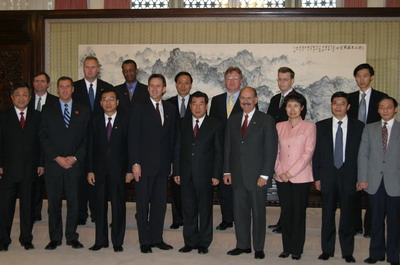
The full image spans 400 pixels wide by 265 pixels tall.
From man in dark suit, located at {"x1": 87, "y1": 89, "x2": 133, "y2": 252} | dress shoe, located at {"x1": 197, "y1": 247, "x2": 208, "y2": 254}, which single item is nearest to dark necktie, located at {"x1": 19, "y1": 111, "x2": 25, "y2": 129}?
man in dark suit, located at {"x1": 87, "y1": 89, "x2": 133, "y2": 252}

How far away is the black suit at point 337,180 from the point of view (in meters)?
4.52

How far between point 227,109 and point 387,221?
1867 mm

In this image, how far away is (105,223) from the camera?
486 cm

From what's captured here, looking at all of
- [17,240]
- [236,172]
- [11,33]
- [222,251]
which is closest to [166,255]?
[222,251]

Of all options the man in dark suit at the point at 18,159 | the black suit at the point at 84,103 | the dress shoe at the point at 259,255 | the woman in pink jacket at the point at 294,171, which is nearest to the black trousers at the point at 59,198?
the man in dark suit at the point at 18,159

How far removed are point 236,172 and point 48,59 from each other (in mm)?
4132

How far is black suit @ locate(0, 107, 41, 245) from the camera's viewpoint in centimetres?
480

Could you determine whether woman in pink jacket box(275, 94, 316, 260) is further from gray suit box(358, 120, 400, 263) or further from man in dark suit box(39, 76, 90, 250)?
man in dark suit box(39, 76, 90, 250)

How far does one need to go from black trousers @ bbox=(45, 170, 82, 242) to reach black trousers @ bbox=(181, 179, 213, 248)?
40.7 inches

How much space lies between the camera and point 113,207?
4.80m

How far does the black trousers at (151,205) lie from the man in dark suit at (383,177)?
1786mm

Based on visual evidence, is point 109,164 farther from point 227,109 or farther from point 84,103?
point 227,109

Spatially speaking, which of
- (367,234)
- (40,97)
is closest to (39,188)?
(40,97)

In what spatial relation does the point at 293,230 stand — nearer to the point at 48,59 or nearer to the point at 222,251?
the point at 222,251
